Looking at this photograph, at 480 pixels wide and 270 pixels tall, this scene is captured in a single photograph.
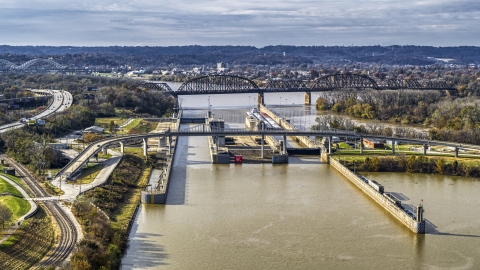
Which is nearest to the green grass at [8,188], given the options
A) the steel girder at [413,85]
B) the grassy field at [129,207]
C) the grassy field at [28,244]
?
the grassy field at [28,244]

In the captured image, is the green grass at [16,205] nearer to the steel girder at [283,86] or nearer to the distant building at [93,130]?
the distant building at [93,130]

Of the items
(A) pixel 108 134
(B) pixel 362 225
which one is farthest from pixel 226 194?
(A) pixel 108 134

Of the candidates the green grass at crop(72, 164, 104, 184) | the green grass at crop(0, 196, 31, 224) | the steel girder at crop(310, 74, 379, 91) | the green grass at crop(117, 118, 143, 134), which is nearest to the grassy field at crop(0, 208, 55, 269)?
the green grass at crop(0, 196, 31, 224)

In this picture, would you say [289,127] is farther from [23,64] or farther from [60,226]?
[23,64]

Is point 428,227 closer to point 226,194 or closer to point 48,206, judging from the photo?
point 226,194

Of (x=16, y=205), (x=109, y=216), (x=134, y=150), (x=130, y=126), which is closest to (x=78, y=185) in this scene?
(x=16, y=205)

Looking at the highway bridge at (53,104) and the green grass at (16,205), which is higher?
the highway bridge at (53,104)
